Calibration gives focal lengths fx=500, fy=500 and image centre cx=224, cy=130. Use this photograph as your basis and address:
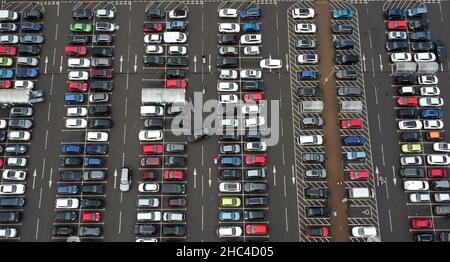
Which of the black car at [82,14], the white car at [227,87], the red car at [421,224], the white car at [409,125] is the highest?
the black car at [82,14]

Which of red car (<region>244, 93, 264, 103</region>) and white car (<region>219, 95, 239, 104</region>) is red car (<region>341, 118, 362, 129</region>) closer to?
red car (<region>244, 93, 264, 103</region>)

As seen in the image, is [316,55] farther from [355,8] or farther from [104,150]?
[104,150]

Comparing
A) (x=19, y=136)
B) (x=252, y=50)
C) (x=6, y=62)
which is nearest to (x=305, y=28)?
(x=252, y=50)

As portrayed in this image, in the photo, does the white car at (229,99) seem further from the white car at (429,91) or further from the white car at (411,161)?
the white car at (429,91)

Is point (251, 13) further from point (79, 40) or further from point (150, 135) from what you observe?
point (79, 40)

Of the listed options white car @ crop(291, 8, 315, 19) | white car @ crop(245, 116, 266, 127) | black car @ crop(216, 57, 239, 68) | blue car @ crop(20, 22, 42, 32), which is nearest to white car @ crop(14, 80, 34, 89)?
blue car @ crop(20, 22, 42, 32)

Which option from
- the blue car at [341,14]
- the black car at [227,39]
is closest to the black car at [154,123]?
the black car at [227,39]
